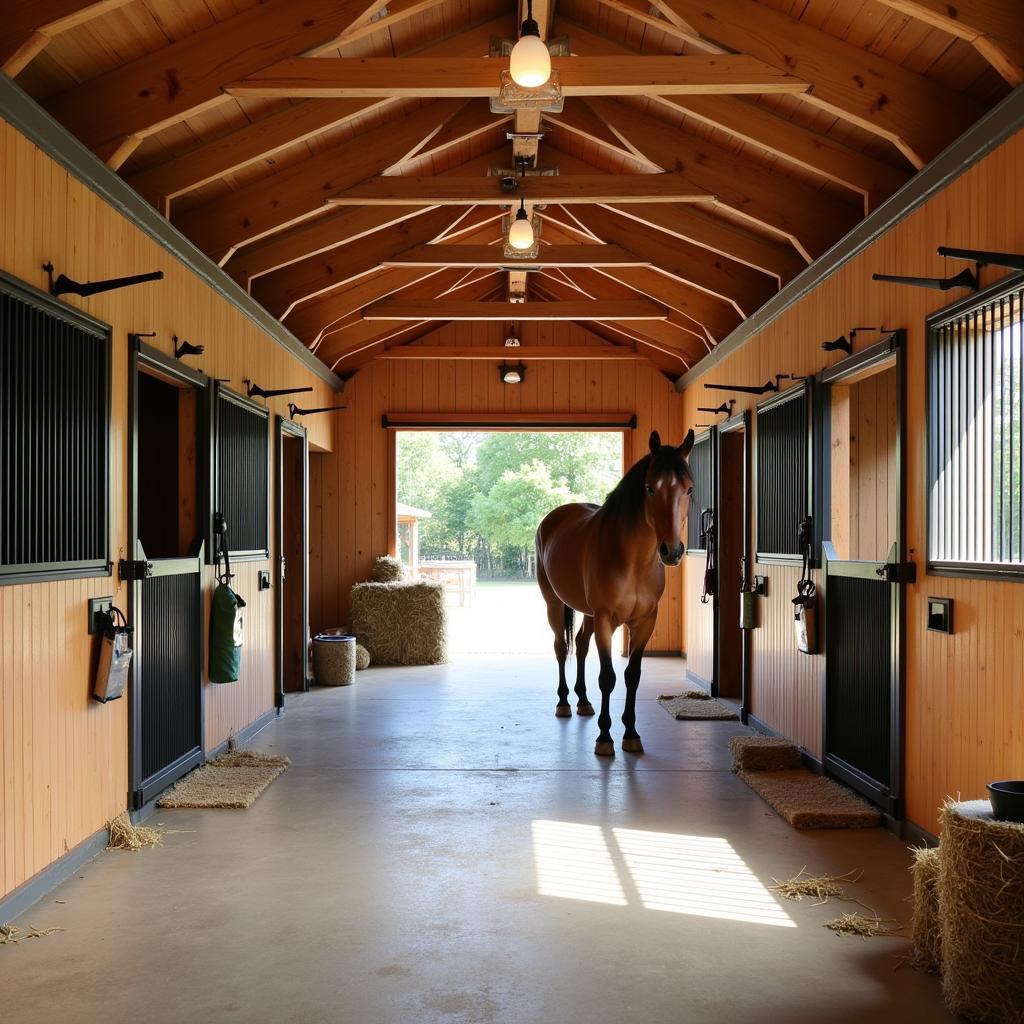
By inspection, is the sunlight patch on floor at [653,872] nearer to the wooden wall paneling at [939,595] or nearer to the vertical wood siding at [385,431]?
the wooden wall paneling at [939,595]

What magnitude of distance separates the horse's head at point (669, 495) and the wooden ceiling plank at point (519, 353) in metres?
4.46

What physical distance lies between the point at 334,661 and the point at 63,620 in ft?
16.0

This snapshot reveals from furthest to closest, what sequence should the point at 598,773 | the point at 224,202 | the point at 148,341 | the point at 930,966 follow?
the point at 224,202 < the point at 598,773 < the point at 148,341 < the point at 930,966

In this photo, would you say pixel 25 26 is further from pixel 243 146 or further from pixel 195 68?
pixel 243 146

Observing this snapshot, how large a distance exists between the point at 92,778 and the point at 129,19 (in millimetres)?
2803

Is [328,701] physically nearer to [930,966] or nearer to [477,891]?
[477,891]

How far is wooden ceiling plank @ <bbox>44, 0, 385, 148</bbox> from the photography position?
12.4ft

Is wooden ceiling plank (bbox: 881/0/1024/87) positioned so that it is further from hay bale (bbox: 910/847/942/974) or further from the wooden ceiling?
hay bale (bbox: 910/847/942/974)

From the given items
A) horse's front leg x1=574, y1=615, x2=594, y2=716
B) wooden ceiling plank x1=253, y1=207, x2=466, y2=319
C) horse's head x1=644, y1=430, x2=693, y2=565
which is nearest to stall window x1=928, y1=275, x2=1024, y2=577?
horse's head x1=644, y1=430, x2=693, y2=565

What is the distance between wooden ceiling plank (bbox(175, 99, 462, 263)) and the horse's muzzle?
2617 mm

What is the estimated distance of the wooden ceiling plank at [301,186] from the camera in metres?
5.26

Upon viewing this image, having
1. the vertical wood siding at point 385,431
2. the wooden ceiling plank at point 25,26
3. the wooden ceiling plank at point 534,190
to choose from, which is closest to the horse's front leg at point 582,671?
the wooden ceiling plank at point 534,190

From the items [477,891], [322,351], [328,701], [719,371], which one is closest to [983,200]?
[477,891]

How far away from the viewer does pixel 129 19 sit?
3562 mm
